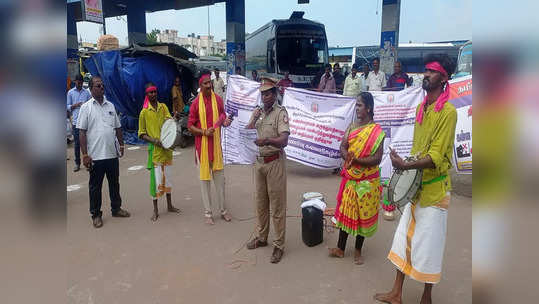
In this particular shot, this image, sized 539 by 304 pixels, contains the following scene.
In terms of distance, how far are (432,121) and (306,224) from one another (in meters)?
1.97

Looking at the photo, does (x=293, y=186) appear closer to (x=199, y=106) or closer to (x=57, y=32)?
(x=199, y=106)

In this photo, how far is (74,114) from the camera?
7.18m

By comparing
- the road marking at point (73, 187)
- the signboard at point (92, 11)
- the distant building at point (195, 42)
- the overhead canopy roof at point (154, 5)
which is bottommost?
the road marking at point (73, 187)

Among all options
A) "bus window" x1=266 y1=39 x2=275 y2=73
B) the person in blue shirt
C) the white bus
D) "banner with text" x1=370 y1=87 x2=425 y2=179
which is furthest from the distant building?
"banner with text" x1=370 y1=87 x2=425 y2=179

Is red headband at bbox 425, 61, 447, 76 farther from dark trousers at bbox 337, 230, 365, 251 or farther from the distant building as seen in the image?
the distant building

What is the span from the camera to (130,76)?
984 cm

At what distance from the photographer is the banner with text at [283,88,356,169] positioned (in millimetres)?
6301

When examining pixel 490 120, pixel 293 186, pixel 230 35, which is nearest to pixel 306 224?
pixel 293 186

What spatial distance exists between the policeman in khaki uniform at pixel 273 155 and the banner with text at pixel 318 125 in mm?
2794

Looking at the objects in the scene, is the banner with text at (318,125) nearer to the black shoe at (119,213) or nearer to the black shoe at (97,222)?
the black shoe at (119,213)

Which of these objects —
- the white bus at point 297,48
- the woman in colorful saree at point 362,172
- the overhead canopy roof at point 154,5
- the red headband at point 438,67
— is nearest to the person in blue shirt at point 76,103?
the woman in colorful saree at point 362,172

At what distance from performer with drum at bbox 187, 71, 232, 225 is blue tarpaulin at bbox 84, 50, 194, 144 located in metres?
6.16

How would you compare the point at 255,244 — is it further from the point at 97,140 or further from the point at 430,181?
the point at 97,140

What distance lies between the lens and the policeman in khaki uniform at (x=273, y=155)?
3.53 metres
